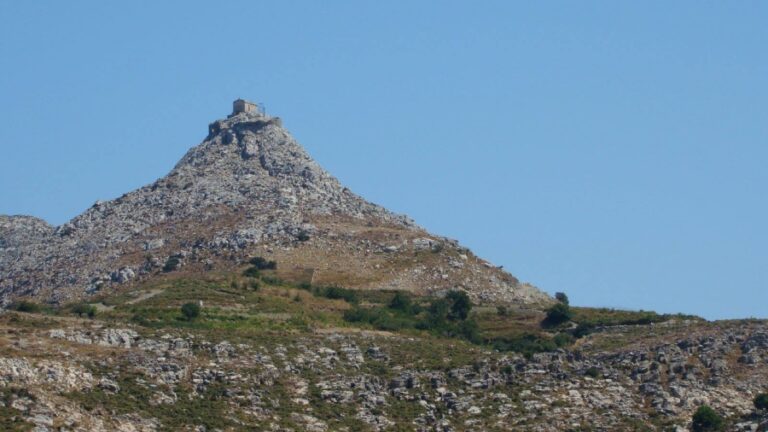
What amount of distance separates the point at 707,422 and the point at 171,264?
2656 inches

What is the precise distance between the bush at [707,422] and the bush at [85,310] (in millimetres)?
51356

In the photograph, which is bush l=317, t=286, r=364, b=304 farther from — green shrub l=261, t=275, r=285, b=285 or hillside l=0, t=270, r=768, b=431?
hillside l=0, t=270, r=768, b=431

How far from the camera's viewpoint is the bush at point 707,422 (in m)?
107

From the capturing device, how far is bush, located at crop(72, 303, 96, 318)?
435 feet

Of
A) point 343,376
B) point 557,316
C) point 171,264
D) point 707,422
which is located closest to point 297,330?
point 343,376

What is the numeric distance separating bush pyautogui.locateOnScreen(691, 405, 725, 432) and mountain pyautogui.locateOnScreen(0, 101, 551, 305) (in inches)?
2022

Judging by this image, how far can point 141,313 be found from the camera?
5369 inches

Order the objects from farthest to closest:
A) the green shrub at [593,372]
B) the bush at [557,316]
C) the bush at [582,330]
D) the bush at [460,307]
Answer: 1. the bush at [460,307]
2. the bush at [557,316]
3. the bush at [582,330]
4. the green shrub at [593,372]

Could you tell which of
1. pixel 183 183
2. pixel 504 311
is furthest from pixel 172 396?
pixel 183 183

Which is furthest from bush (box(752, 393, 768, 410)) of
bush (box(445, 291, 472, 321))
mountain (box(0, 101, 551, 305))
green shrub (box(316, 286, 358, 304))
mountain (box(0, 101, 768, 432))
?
green shrub (box(316, 286, 358, 304))

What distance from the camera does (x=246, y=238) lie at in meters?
163

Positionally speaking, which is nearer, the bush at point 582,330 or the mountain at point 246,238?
the bush at point 582,330

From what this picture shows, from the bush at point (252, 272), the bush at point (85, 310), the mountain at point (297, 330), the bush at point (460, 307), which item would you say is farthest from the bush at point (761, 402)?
the bush at point (252, 272)

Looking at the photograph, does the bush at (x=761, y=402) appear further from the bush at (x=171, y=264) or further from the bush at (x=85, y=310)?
the bush at (x=171, y=264)
